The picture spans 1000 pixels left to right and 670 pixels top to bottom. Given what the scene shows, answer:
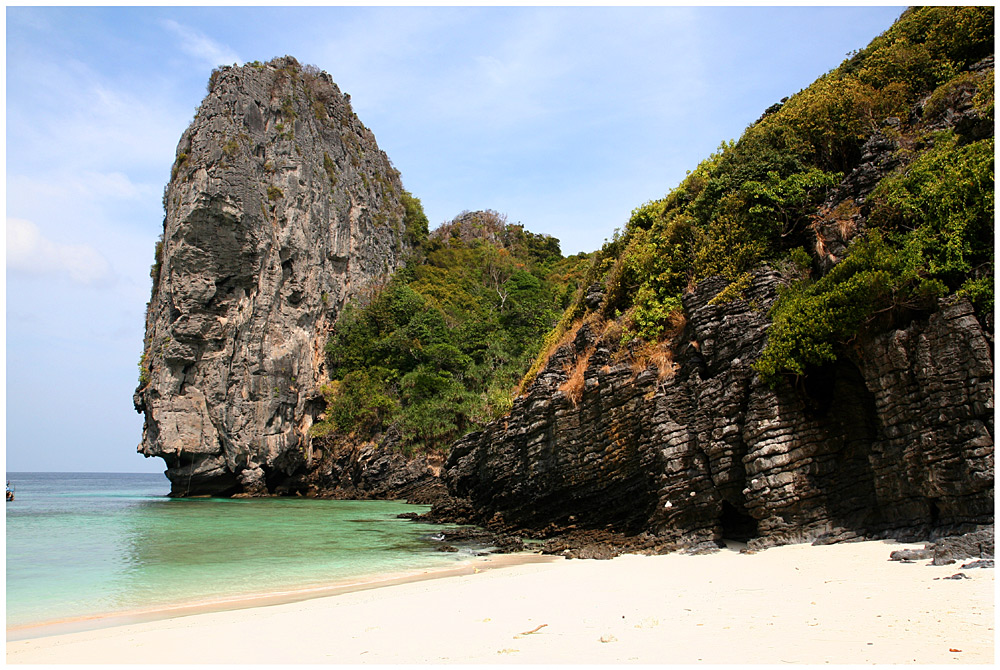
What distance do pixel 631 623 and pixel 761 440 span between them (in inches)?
240

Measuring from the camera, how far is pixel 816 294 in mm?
11117

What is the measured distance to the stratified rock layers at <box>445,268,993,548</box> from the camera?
873cm

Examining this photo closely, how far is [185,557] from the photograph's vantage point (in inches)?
560

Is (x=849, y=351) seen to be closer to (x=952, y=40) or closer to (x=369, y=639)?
(x=369, y=639)

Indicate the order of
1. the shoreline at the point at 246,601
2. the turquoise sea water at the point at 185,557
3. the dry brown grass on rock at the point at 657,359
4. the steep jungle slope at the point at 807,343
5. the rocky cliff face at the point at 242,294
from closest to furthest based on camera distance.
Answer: the shoreline at the point at 246,601
the steep jungle slope at the point at 807,343
the turquoise sea water at the point at 185,557
the dry brown grass on rock at the point at 657,359
the rocky cliff face at the point at 242,294

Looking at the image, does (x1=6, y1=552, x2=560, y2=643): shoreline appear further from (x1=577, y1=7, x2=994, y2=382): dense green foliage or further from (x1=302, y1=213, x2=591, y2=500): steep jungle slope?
(x1=302, y1=213, x2=591, y2=500): steep jungle slope

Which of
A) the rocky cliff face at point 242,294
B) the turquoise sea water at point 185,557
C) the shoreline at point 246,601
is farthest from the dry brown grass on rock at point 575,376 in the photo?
the rocky cliff face at point 242,294

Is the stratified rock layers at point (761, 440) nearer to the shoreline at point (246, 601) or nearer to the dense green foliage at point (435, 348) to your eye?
the shoreline at point (246, 601)

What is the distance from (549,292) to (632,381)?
39.1 m

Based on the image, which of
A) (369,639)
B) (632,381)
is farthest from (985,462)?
(369,639)

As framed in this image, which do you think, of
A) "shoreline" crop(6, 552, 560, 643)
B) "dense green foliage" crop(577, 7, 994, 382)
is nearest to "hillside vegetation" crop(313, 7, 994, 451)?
"dense green foliage" crop(577, 7, 994, 382)

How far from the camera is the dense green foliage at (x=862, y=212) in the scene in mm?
9711

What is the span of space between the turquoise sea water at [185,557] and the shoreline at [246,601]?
0.23 metres

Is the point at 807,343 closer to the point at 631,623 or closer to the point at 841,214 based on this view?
the point at 841,214
